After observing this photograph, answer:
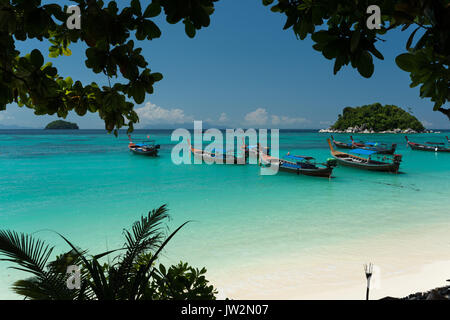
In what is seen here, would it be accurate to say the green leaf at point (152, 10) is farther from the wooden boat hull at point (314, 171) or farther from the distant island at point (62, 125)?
the distant island at point (62, 125)

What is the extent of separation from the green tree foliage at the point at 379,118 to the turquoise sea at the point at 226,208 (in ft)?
283

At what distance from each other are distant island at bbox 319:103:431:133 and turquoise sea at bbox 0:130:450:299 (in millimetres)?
86585

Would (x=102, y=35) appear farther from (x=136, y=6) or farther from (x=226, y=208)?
(x=226, y=208)

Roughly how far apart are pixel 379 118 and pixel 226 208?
105565mm

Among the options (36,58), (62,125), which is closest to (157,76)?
(36,58)

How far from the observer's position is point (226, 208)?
1282 centimetres

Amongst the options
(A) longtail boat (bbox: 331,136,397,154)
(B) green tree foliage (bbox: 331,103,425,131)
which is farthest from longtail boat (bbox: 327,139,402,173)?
(B) green tree foliage (bbox: 331,103,425,131)

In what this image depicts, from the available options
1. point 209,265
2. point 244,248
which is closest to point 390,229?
point 244,248

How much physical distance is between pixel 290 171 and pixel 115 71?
67.4ft

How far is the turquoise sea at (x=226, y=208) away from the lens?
8.47 m

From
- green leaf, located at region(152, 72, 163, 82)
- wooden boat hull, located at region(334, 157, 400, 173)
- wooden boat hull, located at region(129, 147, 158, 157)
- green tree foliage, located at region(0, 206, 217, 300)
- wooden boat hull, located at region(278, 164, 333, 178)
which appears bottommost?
wooden boat hull, located at region(278, 164, 333, 178)

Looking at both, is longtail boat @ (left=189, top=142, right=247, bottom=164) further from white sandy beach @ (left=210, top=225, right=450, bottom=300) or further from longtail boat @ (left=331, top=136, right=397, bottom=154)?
white sandy beach @ (left=210, top=225, right=450, bottom=300)

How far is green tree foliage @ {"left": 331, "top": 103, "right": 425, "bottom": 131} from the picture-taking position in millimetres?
99312

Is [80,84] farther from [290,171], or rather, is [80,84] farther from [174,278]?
[290,171]
